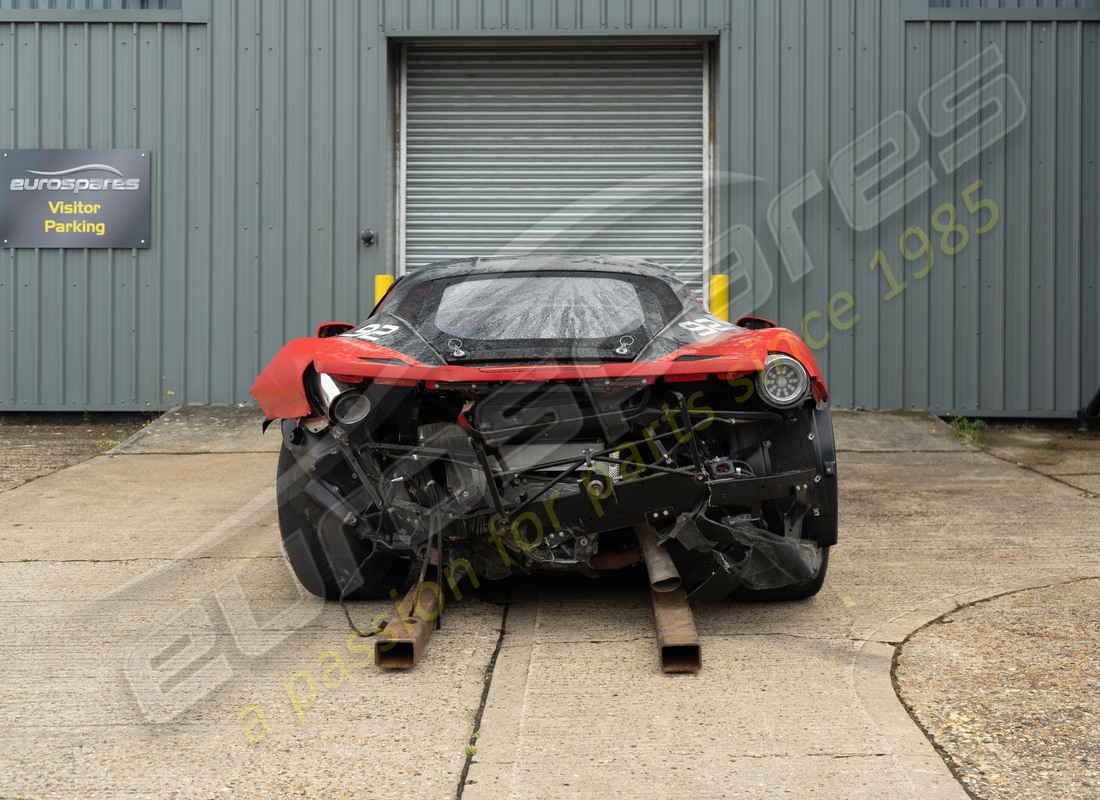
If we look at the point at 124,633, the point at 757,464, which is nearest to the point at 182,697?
the point at 124,633

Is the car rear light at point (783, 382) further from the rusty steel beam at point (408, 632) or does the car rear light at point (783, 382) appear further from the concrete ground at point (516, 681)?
the rusty steel beam at point (408, 632)

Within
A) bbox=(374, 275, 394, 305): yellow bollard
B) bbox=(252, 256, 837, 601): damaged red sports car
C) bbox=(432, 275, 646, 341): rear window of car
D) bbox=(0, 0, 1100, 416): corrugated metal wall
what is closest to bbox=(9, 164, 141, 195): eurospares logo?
bbox=(0, 0, 1100, 416): corrugated metal wall

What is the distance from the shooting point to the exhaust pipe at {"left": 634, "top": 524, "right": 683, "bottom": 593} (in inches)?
159

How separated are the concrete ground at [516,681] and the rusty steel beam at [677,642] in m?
0.08

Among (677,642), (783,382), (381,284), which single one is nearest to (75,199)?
(381,284)

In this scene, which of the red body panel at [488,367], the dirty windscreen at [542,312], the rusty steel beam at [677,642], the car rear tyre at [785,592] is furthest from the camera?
the car rear tyre at [785,592]

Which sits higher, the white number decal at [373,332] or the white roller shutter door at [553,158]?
the white roller shutter door at [553,158]

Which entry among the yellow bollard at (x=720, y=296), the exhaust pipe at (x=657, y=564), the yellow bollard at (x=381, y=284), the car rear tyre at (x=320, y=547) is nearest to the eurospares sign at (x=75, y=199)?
the yellow bollard at (x=381, y=284)

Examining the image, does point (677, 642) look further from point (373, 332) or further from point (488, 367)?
point (373, 332)

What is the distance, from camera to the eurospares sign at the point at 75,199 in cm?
1095

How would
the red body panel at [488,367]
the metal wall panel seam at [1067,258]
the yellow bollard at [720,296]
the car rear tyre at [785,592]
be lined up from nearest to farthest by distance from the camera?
the red body panel at [488,367] < the car rear tyre at [785,592] < the metal wall panel seam at [1067,258] < the yellow bollard at [720,296]

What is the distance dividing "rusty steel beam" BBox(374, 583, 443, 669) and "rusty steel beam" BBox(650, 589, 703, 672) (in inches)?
33.3

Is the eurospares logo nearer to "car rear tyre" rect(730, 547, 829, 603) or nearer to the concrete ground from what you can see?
the concrete ground

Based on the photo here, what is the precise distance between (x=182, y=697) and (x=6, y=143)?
30.3 feet
